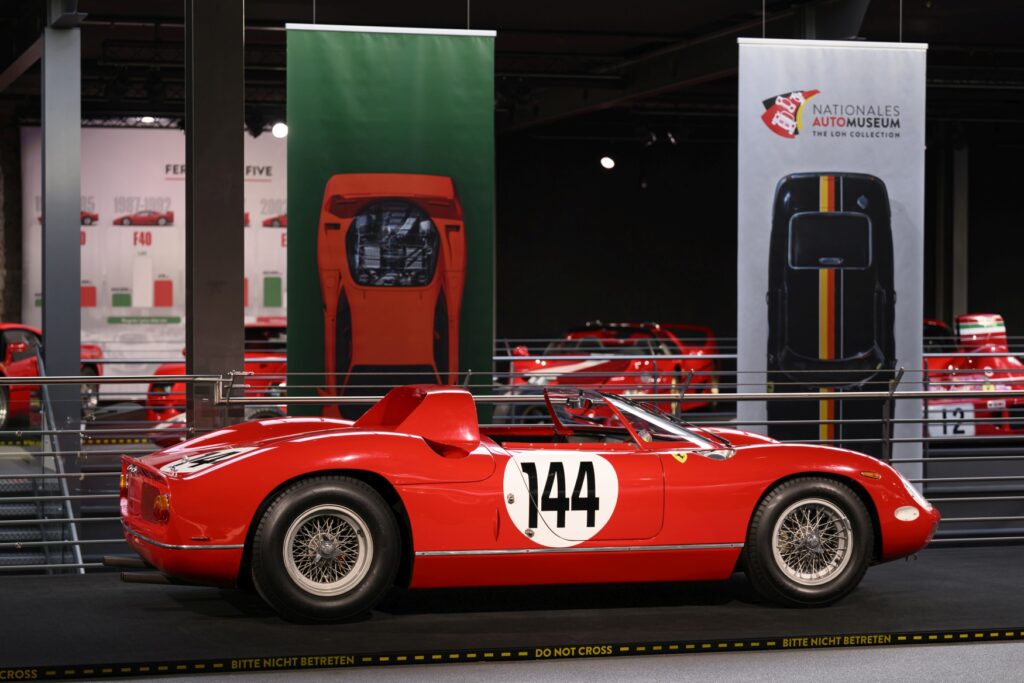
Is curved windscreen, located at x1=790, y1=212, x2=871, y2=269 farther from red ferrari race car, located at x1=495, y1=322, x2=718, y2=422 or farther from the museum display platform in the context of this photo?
red ferrari race car, located at x1=495, y1=322, x2=718, y2=422

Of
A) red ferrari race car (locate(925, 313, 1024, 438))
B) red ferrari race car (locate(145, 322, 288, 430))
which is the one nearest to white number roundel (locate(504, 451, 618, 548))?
red ferrari race car (locate(145, 322, 288, 430))

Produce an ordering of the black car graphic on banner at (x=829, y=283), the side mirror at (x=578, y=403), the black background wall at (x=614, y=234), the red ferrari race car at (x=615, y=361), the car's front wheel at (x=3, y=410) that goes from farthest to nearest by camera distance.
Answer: the black background wall at (x=614, y=234) → the red ferrari race car at (x=615, y=361) → the car's front wheel at (x=3, y=410) → the black car graphic on banner at (x=829, y=283) → the side mirror at (x=578, y=403)

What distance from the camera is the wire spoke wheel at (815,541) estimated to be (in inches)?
239

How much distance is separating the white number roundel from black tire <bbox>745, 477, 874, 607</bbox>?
2.47 feet

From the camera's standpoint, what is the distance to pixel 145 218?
2214cm

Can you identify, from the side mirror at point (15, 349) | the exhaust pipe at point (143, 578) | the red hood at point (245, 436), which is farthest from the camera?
the side mirror at point (15, 349)

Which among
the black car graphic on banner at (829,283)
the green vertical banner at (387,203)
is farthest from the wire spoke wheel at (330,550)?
the black car graphic on banner at (829,283)

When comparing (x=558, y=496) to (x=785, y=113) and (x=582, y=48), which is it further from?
(x=582, y=48)

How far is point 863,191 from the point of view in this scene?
30.6 feet

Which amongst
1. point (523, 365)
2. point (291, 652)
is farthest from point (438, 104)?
point (523, 365)

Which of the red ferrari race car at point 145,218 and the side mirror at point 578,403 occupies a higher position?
the red ferrari race car at point 145,218

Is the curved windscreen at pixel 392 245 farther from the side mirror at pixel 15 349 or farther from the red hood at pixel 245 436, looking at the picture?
the side mirror at pixel 15 349

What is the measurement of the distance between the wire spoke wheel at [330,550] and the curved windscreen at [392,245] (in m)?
3.37

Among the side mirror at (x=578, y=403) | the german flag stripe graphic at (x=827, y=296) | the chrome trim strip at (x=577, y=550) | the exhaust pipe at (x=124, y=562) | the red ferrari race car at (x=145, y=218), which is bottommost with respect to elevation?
the exhaust pipe at (x=124, y=562)
